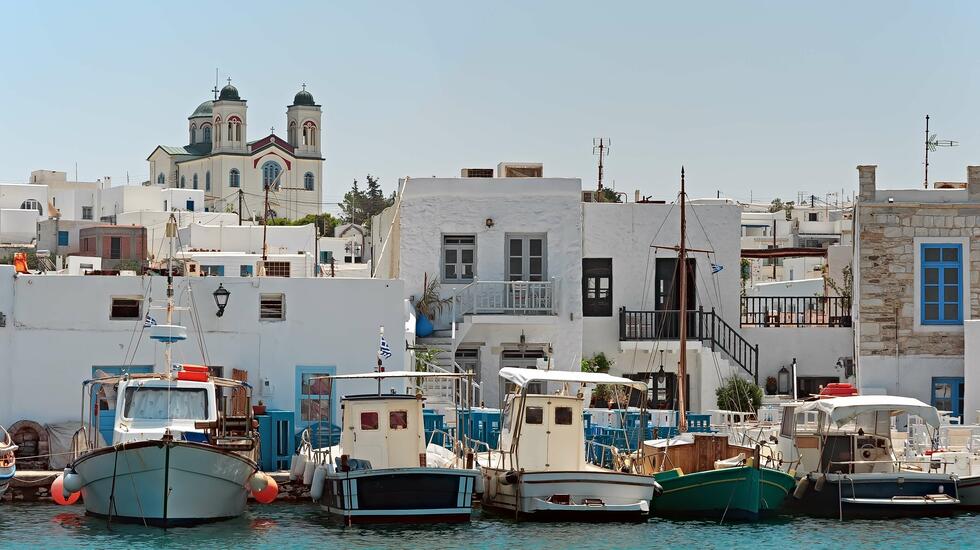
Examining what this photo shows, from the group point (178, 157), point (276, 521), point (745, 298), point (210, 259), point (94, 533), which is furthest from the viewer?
point (178, 157)

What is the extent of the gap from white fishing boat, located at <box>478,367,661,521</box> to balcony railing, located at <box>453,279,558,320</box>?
7.58m

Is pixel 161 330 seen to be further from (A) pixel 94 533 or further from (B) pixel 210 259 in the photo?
(B) pixel 210 259

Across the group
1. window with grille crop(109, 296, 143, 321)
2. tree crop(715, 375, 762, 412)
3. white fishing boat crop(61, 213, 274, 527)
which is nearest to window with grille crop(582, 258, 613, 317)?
tree crop(715, 375, 762, 412)

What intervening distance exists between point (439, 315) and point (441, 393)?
10.2 ft

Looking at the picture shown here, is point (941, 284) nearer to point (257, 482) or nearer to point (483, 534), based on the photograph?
point (483, 534)

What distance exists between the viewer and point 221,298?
29375 millimetres

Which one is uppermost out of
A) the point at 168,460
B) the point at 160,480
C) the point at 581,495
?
the point at 168,460

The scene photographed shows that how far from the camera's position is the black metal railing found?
36281mm

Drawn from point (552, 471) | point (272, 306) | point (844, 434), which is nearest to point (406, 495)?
point (552, 471)

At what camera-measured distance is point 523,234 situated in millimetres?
35938

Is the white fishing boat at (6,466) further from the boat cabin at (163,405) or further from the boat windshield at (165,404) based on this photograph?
the boat windshield at (165,404)

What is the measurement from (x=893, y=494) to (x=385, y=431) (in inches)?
326

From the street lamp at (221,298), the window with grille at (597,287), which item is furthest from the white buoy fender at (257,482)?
the window with grille at (597,287)

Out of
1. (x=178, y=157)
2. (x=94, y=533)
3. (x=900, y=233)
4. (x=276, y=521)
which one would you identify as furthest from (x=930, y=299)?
(x=178, y=157)
